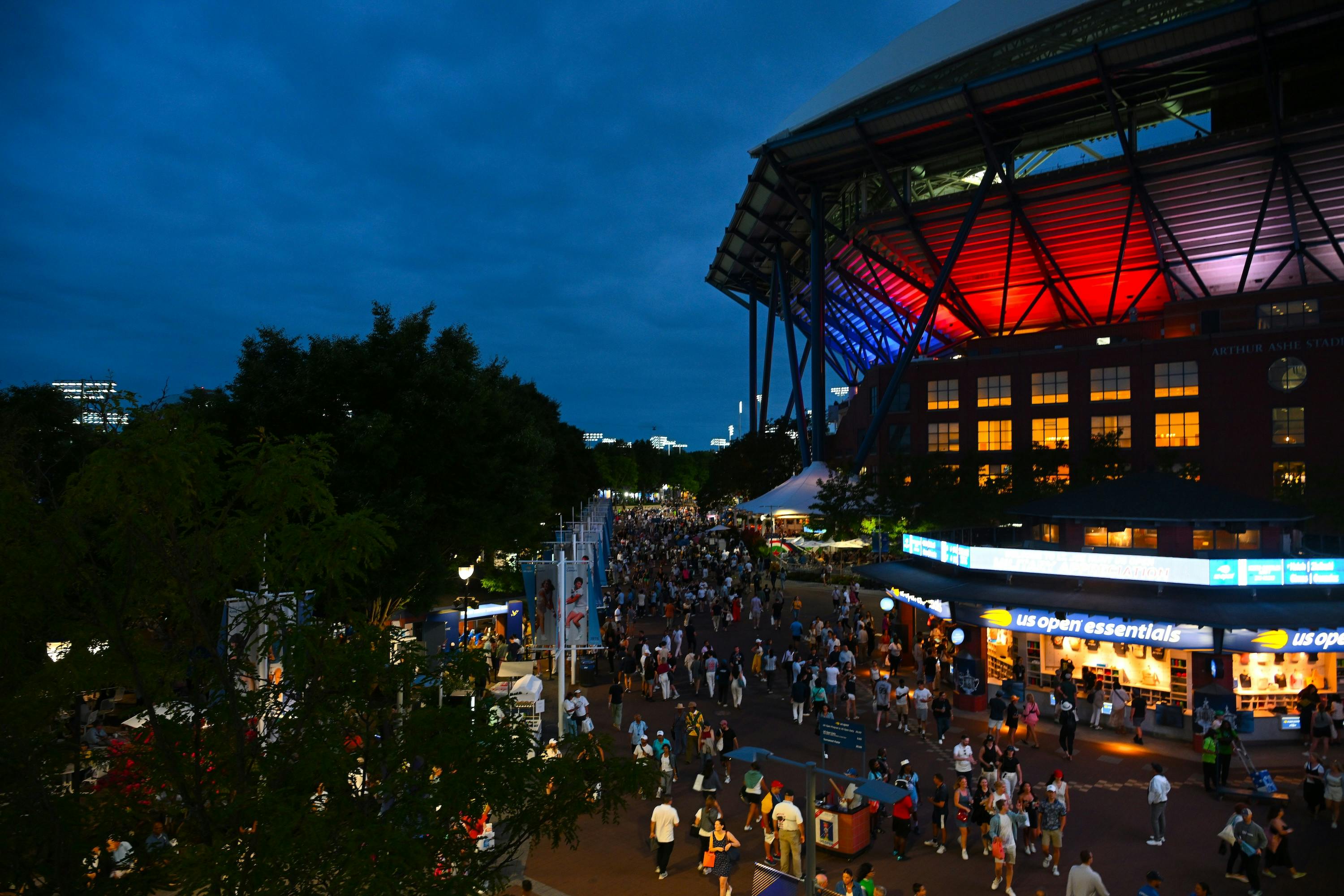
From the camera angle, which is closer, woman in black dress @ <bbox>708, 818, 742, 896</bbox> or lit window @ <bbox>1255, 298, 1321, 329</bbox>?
woman in black dress @ <bbox>708, 818, 742, 896</bbox>

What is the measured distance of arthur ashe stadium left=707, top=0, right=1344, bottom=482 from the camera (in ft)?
136

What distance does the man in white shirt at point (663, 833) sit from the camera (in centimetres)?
1300

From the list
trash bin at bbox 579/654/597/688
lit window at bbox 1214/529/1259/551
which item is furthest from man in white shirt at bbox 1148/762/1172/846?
trash bin at bbox 579/654/597/688

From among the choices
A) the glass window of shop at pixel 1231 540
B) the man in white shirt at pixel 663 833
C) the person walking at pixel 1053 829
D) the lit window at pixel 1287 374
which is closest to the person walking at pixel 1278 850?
the person walking at pixel 1053 829

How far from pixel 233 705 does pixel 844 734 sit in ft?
36.6

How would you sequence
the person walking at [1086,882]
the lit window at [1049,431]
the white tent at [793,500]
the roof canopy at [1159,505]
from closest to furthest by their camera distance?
the person walking at [1086,882]
the roof canopy at [1159,505]
the white tent at [793,500]
the lit window at [1049,431]

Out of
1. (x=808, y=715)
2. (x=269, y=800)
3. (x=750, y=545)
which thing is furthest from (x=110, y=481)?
(x=750, y=545)

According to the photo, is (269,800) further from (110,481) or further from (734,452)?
(734,452)

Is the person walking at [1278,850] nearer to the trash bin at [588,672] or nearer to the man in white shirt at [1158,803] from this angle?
the man in white shirt at [1158,803]

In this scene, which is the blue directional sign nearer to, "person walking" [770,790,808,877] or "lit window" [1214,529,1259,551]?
"person walking" [770,790,808,877]

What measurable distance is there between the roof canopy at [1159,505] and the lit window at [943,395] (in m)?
29.2

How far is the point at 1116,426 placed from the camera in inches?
1914

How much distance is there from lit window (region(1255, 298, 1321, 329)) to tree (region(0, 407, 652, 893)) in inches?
2054

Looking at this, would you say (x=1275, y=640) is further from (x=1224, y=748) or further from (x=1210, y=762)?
(x=1210, y=762)
